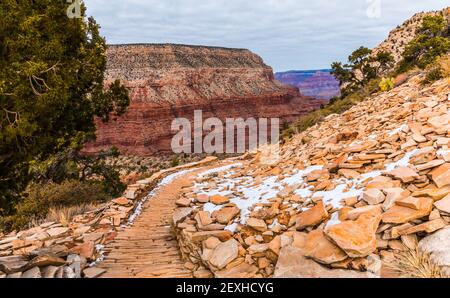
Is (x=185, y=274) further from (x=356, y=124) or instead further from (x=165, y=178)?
(x=165, y=178)

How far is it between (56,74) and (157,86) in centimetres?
7636

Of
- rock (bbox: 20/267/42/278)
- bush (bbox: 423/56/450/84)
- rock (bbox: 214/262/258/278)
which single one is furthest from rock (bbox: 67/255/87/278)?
bush (bbox: 423/56/450/84)

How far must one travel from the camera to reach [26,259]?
6262 millimetres

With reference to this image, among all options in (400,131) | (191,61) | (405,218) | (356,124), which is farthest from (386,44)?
(191,61)

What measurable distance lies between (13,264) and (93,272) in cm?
134

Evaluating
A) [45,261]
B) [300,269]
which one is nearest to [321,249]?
[300,269]

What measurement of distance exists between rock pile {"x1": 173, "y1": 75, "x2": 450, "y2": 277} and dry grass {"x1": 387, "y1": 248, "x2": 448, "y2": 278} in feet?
0.35

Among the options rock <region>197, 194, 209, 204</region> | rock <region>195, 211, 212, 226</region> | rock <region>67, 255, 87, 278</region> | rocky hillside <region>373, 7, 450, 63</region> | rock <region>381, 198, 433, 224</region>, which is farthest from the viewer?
rocky hillside <region>373, 7, 450, 63</region>

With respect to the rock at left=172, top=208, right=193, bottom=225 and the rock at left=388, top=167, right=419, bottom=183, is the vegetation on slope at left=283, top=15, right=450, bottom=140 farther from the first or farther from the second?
the rock at left=172, top=208, right=193, bottom=225

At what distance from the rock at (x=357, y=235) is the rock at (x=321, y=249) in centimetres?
11

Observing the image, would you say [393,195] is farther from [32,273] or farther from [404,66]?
[404,66]

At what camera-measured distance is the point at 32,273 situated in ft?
17.9

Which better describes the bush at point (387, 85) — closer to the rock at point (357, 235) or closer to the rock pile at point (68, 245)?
the rock pile at point (68, 245)

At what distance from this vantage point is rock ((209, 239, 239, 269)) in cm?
557
